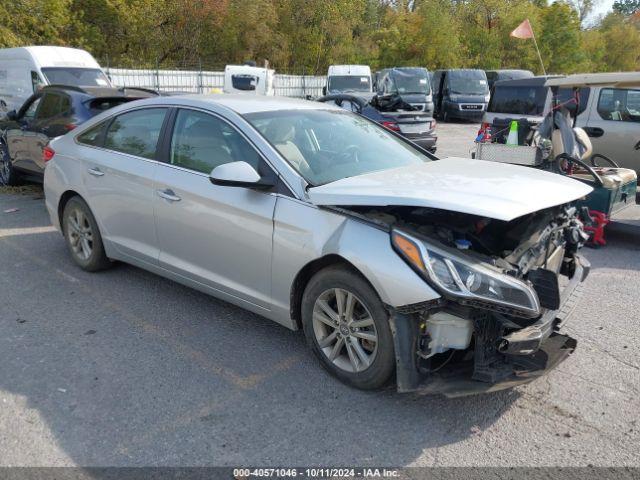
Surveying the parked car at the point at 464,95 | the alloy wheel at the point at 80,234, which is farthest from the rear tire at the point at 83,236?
the parked car at the point at 464,95

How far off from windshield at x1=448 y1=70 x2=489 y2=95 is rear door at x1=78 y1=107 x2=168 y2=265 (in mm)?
20390

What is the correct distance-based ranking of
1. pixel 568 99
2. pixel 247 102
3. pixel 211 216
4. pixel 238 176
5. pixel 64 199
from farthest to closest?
pixel 568 99 → pixel 64 199 → pixel 247 102 → pixel 211 216 → pixel 238 176

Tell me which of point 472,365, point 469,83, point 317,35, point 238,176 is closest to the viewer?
point 472,365

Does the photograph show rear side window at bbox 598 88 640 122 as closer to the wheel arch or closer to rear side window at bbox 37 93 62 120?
the wheel arch

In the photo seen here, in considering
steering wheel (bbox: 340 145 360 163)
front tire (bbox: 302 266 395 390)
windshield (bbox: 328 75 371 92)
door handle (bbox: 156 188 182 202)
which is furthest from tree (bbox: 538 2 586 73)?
front tire (bbox: 302 266 395 390)

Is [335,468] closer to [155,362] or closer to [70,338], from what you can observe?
[155,362]

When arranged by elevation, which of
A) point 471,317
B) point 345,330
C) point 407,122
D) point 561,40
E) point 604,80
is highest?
point 561,40

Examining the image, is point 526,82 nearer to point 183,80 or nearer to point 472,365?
point 472,365

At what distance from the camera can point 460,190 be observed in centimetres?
317

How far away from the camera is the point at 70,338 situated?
3.99 meters

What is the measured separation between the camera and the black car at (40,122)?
782 cm

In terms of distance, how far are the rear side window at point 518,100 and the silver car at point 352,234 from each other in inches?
296

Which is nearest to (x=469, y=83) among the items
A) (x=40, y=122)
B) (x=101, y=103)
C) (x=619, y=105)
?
(x=619, y=105)

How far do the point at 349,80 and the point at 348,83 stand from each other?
121mm
